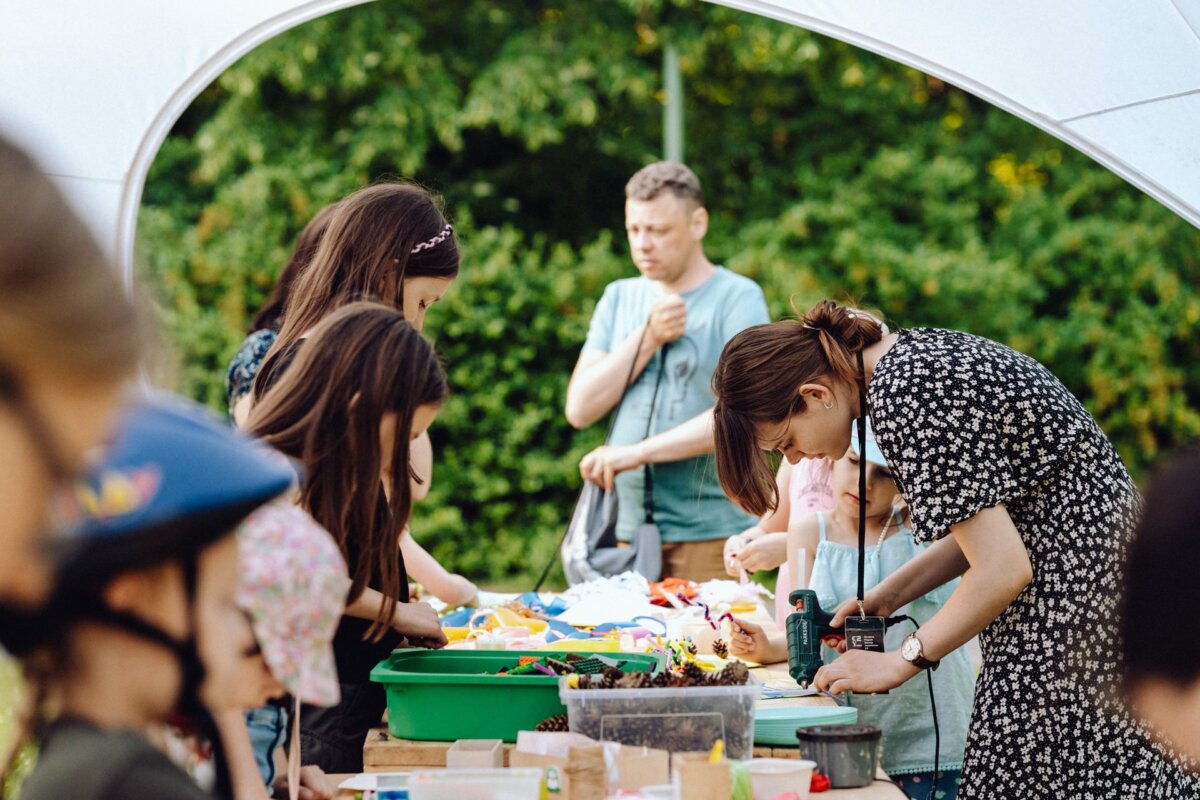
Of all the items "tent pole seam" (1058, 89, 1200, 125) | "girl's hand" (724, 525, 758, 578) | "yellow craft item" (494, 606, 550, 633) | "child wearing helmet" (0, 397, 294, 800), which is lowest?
"yellow craft item" (494, 606, 550, 633)

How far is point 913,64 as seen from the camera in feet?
11.8

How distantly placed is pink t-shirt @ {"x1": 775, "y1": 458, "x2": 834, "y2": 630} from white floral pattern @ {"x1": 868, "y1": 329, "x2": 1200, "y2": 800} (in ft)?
3.08

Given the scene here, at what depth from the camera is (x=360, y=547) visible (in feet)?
7.14

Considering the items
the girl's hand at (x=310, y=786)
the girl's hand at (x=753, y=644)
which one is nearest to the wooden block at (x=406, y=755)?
the girl's hand at (x=310, y=786)

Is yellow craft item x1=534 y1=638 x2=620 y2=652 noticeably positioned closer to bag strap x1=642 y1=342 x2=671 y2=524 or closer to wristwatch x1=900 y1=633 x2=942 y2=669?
wristwatch x1=900 y1=633 x2=942 y2=669

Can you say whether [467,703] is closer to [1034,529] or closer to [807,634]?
[807,634]

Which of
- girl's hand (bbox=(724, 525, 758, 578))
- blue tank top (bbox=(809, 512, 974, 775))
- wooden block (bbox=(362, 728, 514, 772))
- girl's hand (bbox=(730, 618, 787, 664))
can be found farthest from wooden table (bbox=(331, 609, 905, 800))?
girl's hand (bbox=(724, 525, 758, 578))

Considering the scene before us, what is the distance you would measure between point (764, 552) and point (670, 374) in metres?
1.02

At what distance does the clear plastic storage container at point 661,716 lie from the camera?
1.99 metres

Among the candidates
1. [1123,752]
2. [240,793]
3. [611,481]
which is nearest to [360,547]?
[240,793]

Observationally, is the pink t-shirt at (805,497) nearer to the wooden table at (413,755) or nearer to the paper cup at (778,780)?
the wooden table at (413,755)

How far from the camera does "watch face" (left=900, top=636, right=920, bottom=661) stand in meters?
2.33

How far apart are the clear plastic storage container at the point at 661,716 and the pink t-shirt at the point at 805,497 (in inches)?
47.4

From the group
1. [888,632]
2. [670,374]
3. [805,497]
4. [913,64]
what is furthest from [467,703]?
[913,64]
